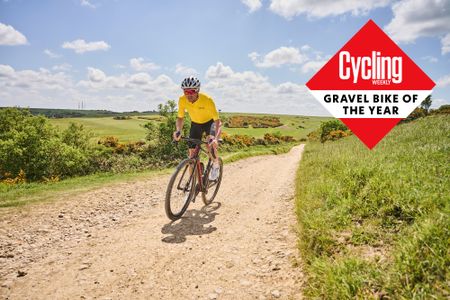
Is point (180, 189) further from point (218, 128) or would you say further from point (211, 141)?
point (218, 128)

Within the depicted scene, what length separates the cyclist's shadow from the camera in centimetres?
601

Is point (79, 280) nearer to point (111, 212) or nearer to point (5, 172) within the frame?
point (111, 212)

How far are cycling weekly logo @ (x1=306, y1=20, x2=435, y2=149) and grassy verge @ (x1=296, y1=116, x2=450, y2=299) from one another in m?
3.43

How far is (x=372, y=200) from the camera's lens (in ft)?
16.4

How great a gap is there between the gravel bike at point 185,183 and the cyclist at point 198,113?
310 millimetres

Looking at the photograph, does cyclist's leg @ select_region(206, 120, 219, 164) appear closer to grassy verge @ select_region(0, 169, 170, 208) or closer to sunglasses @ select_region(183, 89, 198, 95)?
sunglasses @ select_region(183, 89, 198, 95)

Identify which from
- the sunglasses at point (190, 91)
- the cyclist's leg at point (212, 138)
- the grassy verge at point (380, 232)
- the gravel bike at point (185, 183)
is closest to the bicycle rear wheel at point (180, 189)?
the gravel bike at point (185, 183)

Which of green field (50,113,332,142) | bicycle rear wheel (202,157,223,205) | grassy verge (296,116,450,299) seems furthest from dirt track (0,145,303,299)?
green field (50,113,332,142)

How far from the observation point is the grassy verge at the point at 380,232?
298 centimetres

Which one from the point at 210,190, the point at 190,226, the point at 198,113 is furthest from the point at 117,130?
the point at 190,226

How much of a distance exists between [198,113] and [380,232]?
17.5 ft

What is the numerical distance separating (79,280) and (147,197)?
540cm

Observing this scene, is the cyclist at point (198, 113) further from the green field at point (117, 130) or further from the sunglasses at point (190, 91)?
the green field at point (117, 130)

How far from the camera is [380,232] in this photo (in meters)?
4.12
